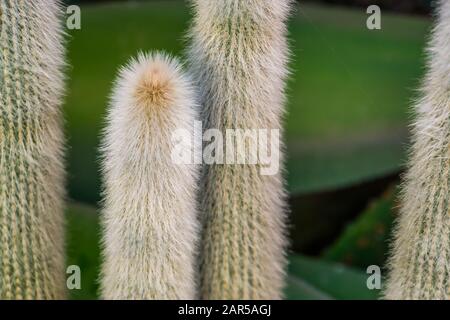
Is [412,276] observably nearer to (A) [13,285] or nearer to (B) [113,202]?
(B) [113,202]

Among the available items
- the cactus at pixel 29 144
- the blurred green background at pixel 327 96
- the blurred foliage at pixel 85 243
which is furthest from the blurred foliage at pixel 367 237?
the cactus at pixel 29 144

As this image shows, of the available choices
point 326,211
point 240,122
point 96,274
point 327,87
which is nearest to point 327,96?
point 327,87

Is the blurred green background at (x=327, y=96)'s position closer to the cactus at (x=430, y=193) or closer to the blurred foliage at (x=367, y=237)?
the blurred foliage at (x=367, y=237)

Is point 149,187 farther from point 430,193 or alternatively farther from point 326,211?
point 326,211

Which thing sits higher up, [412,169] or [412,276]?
[412,169]

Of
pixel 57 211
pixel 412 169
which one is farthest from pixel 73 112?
pixel 412 169

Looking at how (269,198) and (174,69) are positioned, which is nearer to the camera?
(174,69)

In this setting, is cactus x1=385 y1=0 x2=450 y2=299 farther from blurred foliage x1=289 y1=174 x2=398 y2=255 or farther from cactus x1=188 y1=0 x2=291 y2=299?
blurred foliage x1=289 y1=174 x2=398 y2=255
